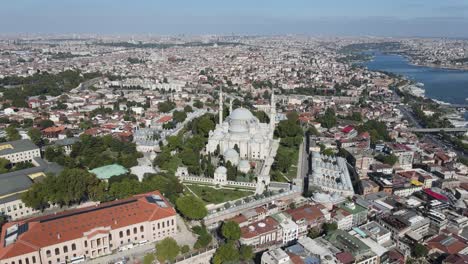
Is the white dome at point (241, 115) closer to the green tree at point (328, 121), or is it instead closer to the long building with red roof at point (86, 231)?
the green tree at point (328, 121)

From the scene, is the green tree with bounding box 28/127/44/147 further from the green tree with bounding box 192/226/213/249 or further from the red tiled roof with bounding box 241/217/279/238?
the red tiled roof with bounding box 241/217/279/238

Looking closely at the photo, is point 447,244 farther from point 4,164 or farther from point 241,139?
point 4,164

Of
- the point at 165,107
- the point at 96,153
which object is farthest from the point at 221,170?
the point at 165,107

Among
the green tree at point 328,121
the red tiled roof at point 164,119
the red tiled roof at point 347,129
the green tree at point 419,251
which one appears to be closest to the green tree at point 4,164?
the red tiled roof at point 164,119

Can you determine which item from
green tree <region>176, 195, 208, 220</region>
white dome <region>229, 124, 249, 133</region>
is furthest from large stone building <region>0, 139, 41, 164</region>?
white dome <region>229, 124, 249, 133</region>

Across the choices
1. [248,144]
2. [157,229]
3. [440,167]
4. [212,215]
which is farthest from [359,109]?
[157,229]

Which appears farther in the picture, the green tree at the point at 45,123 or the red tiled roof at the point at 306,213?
the green tree at the point at 45,123
